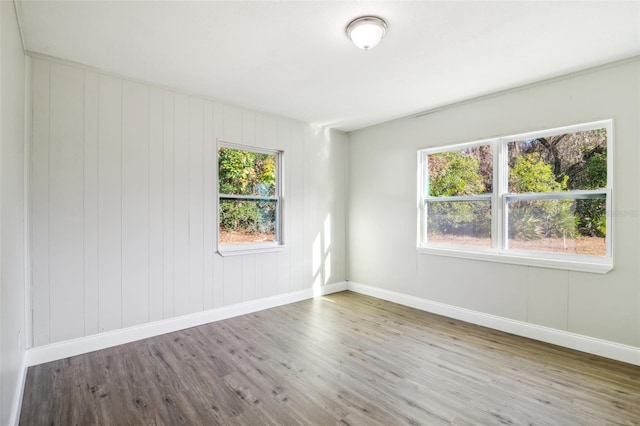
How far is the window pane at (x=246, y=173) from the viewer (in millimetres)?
3979

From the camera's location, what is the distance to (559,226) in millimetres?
3205

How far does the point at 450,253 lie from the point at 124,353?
3719 mm

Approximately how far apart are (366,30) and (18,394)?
3511mm

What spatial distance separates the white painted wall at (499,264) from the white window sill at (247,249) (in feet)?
4.85

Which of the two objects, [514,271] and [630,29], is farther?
[514,271]

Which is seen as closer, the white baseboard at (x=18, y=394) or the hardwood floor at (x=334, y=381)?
the white baseboard at (x=18, y=394)

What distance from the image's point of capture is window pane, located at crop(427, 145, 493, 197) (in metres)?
3.76

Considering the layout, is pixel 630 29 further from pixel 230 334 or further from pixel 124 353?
pixel 124 353

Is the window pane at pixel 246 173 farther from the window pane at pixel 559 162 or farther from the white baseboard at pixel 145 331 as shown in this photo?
the window pane at pixel 559 162

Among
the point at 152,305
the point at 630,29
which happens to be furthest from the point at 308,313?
the point at 630,29

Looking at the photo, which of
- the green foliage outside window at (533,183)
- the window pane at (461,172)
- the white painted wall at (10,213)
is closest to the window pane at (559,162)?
the green foliage outside window at (533,183)

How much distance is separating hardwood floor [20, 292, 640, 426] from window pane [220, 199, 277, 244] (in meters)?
1.18

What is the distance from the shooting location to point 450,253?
3.96m

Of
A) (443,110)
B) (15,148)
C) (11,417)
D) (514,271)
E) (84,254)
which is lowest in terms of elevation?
(11,417)
